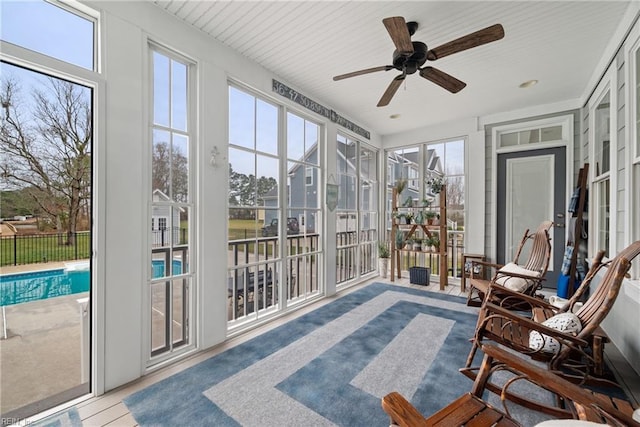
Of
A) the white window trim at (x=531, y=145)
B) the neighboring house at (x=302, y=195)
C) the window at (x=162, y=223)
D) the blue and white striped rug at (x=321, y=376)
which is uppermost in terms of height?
the white window trim at (x=531, y=145)

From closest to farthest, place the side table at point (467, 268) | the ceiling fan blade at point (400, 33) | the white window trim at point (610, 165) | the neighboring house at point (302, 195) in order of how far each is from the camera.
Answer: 1. the ceiling fan blade at point (400, 33)
2. the white window trim at point (610, 165)
3. the neighboring house at point (302, 195)
4. the side table at point (467, 268)

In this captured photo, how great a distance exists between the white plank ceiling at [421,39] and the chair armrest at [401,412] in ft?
8.61

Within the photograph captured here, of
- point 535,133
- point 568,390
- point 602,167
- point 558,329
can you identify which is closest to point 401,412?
point 568,390

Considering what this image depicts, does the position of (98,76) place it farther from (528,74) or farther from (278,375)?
(528,74)

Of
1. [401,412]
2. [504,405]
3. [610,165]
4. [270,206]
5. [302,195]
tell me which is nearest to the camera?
Answer: [401,412]

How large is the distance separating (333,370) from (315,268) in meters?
1.99

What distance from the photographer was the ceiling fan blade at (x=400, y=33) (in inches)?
73.6

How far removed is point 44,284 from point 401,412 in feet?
7.75

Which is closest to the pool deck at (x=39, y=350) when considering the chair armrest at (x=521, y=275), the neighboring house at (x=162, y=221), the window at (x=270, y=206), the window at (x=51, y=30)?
the neighboring house at (x=162, y=221)

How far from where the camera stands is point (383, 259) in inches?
219

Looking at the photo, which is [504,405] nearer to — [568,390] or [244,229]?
[568,390]

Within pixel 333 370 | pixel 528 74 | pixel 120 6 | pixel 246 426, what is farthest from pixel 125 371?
pixel 528 74

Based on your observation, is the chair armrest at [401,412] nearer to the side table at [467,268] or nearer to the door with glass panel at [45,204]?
the door with glass panel at [45,204]

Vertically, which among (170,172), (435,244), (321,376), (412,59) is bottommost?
(321,376)
